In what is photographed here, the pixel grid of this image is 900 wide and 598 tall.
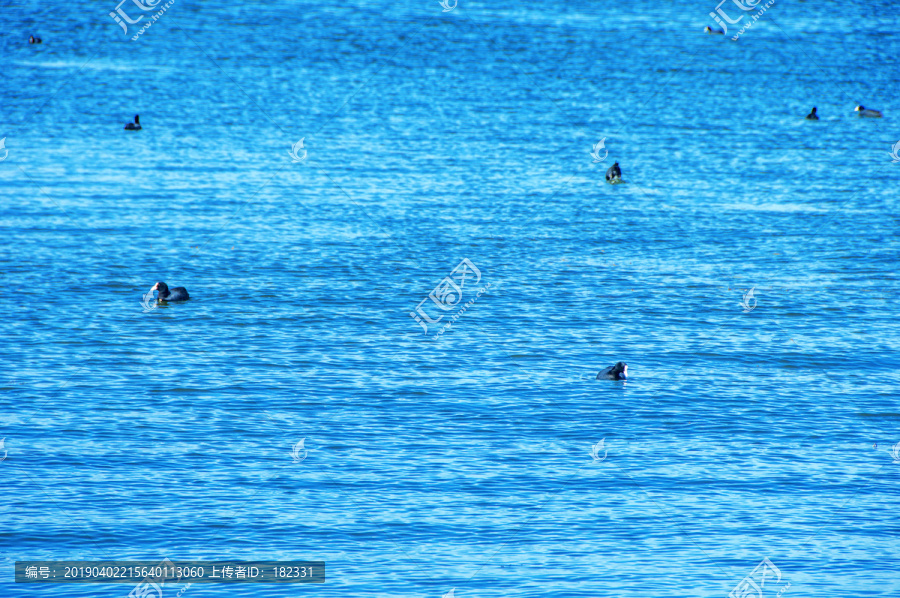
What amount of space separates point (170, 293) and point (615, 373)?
14.2m

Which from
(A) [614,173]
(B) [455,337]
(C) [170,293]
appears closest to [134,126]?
(A) [614,173]

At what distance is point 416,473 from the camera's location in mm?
22188

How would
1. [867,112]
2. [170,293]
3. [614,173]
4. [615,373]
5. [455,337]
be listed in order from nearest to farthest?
[615,373] → [455,337] → [170,293] → [614,173] → [867,112]

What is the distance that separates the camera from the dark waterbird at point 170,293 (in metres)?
33.4

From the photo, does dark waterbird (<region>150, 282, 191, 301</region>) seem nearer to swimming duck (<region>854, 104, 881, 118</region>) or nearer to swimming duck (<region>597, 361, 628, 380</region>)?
swimming duck (<region>597, 361, 628, 380</region>)

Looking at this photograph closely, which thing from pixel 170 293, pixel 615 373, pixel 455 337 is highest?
pixel 170 293

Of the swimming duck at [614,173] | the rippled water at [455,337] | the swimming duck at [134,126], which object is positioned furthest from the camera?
the swimming duck at [134,126]

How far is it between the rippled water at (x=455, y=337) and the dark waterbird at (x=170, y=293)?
812mm

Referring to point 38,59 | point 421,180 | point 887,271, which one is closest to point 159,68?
point 38,59

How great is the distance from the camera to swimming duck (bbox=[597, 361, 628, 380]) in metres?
27.5

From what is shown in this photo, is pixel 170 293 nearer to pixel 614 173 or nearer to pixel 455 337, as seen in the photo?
pixel 455 337

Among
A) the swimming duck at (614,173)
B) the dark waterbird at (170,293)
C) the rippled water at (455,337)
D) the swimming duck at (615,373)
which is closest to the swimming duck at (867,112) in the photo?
the rippled water at (455,337)

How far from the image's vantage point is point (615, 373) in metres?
27.6

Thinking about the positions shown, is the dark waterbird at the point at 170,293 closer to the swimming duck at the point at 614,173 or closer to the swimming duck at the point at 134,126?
the swimming duck at the point at 614,173
